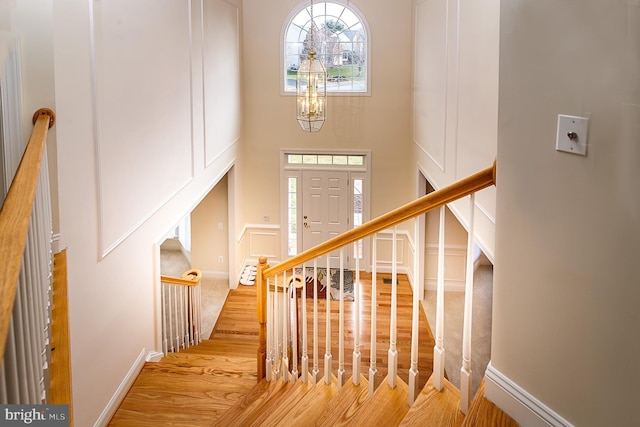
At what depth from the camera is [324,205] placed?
10.2 metres

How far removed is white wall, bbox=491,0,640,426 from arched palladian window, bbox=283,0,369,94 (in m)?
7.58

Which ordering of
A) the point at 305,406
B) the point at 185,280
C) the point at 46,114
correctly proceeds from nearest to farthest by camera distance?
1. the point at 46,114
2. the point at 305,406
3. the point at 185,280

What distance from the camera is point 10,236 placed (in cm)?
169

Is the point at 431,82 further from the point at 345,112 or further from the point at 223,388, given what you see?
the point at 223,388

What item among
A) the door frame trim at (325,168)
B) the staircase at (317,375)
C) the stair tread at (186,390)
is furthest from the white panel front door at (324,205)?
the stair tread at (186,390)

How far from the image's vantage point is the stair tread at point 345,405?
115 inches

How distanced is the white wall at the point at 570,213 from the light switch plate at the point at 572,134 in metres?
0.02

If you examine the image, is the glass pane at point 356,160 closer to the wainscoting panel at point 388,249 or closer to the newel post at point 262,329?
the wainscoting panel at point 388,249

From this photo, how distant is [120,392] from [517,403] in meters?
3.33

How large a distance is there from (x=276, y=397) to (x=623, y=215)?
2879 millimetres

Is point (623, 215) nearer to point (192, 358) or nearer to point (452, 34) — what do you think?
point (192, 358)

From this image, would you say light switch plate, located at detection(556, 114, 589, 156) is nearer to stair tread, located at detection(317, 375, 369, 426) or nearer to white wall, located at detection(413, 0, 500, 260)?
stair tread, located at detection(317, 375, 369, 426)

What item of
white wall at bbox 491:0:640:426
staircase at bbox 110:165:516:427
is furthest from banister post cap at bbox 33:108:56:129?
white wall at bbox 491:0:640:426

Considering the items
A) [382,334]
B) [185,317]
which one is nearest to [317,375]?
[185,317]
